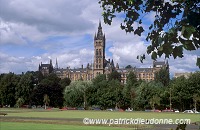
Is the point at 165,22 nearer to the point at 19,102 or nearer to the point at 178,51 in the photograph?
the point at 178,51

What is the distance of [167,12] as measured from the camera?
15.4 ft

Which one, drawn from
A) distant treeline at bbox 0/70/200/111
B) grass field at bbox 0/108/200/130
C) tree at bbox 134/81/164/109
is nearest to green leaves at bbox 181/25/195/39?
grass field at bbox 0/108/200/130

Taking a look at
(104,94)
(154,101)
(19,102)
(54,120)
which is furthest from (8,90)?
(54,120)

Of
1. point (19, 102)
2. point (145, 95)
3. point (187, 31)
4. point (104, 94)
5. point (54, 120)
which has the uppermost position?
point (187, 31)

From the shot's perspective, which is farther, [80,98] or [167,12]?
[80,98]

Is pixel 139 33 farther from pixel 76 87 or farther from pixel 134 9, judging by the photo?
pixel 76 87

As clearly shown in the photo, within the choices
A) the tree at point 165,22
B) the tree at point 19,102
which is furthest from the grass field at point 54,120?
the tree at point 19,102

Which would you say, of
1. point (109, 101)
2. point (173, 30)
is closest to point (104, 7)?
point (173, 30)

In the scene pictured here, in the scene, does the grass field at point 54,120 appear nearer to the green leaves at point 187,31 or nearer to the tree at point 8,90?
the green leaves at point 187,31

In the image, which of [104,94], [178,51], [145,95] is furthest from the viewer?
[104,94]

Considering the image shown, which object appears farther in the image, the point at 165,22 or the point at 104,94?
the point at 104,94

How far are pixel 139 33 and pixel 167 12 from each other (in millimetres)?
701

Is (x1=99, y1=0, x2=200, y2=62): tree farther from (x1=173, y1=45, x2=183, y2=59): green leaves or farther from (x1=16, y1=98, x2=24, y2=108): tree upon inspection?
(x1=16, y1=98, x2=24, y2=108): tree

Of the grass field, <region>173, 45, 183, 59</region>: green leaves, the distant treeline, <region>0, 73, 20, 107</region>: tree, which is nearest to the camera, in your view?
<region>173, 45, 183, 59</region>: green leaves
